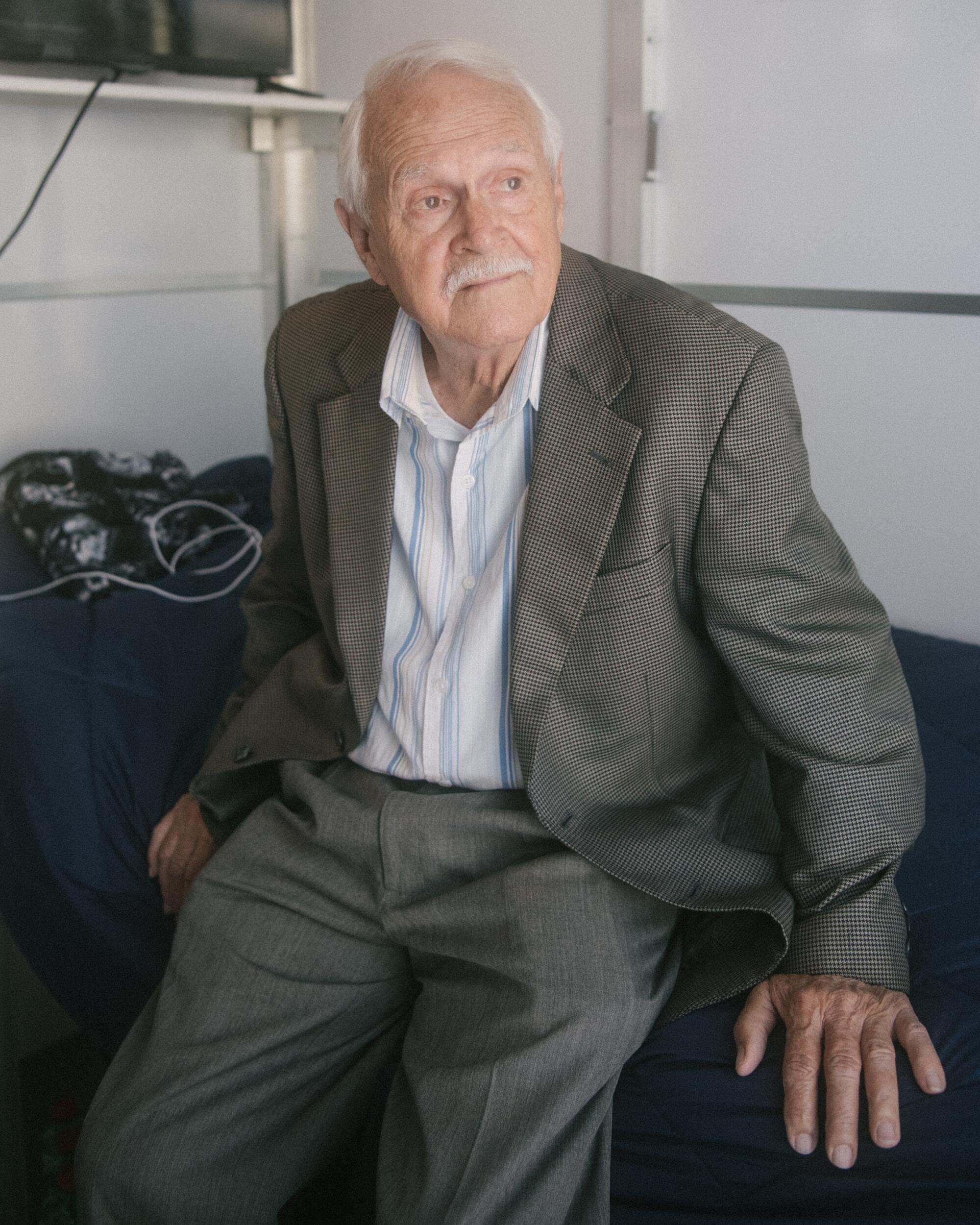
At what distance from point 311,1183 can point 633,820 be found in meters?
0.58

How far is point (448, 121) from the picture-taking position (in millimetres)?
1127

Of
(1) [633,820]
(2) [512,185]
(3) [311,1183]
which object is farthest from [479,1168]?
(2) [512,185]

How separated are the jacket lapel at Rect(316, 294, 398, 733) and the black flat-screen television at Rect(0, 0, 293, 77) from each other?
144cm

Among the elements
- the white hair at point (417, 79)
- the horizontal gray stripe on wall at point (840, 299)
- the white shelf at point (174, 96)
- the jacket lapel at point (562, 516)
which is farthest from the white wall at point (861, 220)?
the jacket lapel at point (562, 516)

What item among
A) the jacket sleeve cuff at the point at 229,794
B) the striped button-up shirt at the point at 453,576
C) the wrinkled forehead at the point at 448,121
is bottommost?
the jacket sleeve cuff at the point at 229,794

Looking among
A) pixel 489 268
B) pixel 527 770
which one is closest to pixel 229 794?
pixel 527 770

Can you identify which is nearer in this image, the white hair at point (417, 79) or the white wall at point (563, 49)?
the white hair at point (417, 79)

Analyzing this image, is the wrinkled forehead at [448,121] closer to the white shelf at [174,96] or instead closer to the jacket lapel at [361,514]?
the jacket lapel at [361,514]

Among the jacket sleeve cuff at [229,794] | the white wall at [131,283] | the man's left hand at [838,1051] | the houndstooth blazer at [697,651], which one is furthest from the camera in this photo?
the white wall at [131,283]

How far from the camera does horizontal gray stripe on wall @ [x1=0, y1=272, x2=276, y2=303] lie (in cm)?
253

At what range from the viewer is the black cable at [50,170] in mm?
2363

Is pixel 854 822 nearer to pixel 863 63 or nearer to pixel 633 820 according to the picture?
pixel 633 820

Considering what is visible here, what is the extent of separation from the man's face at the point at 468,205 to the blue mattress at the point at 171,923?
70cm

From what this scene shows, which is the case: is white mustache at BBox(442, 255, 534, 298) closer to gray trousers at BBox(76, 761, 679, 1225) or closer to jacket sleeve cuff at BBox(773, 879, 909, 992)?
gray trousers at BBox(76, 761, 679, 1225)
